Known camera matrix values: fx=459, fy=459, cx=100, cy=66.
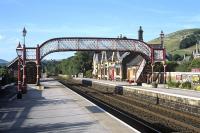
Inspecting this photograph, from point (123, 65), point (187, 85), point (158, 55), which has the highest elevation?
point (158, 55)

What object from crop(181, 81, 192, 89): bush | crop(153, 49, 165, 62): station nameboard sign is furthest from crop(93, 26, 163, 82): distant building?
crop(181, 81, 192, 89): bush

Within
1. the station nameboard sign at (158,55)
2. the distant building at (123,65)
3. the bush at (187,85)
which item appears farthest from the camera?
the distant building at (123,65)

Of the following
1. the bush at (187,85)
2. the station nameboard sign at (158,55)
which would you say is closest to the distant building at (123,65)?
the station nameboard sign at (158,55)

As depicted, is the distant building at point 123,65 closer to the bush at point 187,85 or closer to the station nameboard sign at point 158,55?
the station nameboard sign at point 158,55

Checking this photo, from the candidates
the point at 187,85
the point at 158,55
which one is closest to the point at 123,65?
the point at 158,55

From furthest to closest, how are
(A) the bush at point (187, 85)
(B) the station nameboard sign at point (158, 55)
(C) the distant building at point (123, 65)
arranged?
(C) the distant building at point (123, 65), (B) the station nameboard sign at point (158, 55), (A) the bush at point (187, 85)

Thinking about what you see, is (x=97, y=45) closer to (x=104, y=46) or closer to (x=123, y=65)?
(x=104, y=46)

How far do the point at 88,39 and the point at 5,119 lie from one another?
49639 mm

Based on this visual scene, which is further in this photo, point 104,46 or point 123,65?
point 123,65

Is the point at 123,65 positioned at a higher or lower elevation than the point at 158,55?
lower

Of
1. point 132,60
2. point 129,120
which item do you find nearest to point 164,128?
point 129,120

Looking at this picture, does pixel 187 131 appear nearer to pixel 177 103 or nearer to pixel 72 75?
pixel 177 103

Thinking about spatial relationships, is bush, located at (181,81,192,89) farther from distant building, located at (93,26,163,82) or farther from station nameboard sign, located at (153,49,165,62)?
distant building, located at (93,26,163,82)

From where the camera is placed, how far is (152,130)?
19.3 metres
